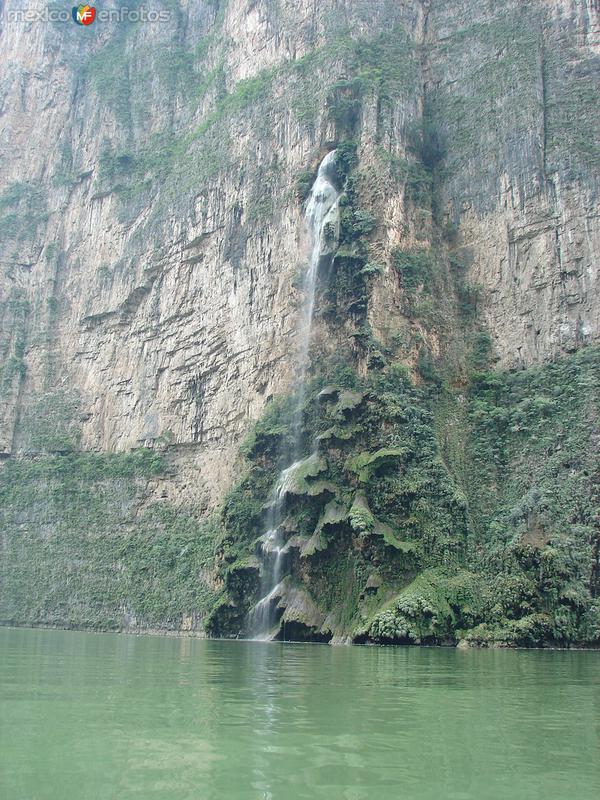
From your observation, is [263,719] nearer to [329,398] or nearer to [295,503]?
[295,503]

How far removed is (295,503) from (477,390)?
9.11 m

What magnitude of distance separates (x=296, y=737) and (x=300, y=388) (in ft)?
94.1

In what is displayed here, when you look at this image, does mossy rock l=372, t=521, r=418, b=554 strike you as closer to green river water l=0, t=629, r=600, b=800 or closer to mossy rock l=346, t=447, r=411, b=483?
mossy rock l=346, t=447, r=411, b=483

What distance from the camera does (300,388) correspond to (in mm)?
35406

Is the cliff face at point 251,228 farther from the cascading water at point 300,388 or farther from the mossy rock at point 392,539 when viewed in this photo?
the cascading water at point 300,388

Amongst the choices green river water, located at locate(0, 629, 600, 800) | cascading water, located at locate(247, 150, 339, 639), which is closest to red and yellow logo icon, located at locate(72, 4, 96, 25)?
cascading water, located at locate(247, 150, 339, 639)

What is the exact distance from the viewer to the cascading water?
29.9 metres

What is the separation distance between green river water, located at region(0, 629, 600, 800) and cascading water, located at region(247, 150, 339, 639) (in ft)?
56.1

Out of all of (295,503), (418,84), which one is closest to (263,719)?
(295,503)

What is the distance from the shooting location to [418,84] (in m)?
40.4

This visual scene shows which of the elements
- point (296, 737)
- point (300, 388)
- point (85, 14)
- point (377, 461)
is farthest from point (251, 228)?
point (296, 737)

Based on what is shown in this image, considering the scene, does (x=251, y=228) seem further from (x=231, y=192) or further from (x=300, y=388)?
(x=300, y=388)

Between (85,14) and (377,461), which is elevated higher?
(85,14)

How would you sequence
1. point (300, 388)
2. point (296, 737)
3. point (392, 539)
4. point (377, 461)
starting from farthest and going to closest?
point (300, 388)
point (377, 461)
point (392, 539)
point (296, 737)
